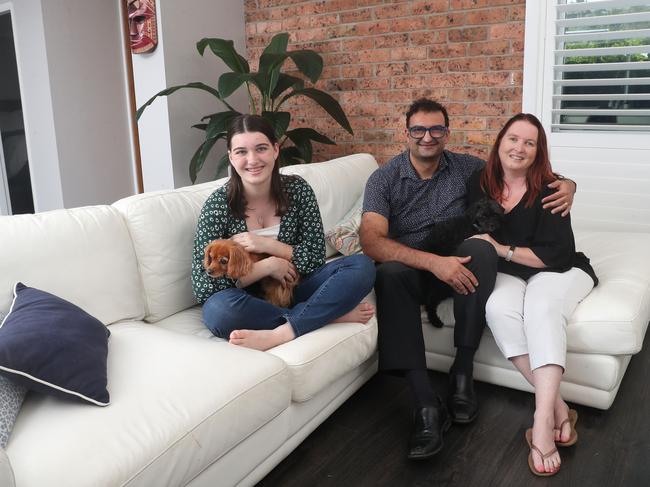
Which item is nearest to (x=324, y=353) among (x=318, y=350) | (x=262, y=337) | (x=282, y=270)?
(x=318, y=350)

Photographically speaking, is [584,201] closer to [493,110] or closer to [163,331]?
[493,110]

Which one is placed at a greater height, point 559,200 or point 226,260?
point 559,200

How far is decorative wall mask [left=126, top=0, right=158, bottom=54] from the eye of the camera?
3.46m

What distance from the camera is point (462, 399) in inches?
77.7

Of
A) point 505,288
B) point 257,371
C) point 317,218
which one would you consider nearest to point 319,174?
point 317,218

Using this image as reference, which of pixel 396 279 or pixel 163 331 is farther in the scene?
pixel 396 279

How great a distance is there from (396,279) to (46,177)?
119 inches

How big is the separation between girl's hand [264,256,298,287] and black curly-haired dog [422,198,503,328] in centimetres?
54

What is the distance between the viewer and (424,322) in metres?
2.27

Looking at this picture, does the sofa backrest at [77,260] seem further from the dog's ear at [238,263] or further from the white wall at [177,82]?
the white wall at [177,82]

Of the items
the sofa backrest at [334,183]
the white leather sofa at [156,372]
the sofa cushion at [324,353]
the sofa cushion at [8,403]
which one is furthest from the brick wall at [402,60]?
the sofa cushion at [8,403]

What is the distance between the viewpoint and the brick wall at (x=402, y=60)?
3.10 meters

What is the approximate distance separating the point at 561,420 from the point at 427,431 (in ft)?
1.39

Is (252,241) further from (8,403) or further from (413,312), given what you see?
(8,403)
